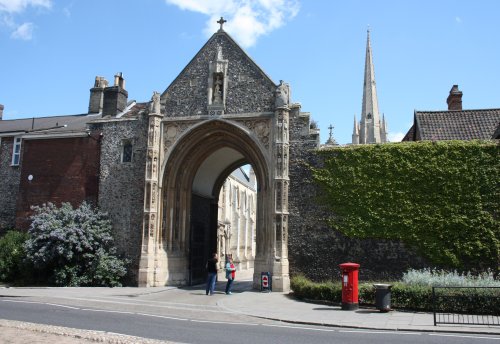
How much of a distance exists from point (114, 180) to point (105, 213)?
5.19 feet

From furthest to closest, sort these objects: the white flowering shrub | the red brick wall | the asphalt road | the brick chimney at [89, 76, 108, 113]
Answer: the brick chimney at [89, 76, 108, 113] < the red brick wall < the white flowering shrub < the asphalt road

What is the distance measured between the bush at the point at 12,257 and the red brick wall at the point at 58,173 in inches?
59.2

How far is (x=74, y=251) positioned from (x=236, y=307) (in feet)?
30.1

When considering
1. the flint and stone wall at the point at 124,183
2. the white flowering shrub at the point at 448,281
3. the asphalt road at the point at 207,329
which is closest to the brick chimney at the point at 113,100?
the flint and stone wall at the point at 124,183

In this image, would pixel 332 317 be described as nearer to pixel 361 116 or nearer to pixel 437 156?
pixel 437 156

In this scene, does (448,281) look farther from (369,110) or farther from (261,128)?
(369,110)

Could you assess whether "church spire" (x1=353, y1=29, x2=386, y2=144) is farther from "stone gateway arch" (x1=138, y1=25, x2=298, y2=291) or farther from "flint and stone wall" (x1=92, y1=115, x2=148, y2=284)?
"flint and stone wall" (x1=92, y1=115, x2=148, y2=284)

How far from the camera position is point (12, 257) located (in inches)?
850

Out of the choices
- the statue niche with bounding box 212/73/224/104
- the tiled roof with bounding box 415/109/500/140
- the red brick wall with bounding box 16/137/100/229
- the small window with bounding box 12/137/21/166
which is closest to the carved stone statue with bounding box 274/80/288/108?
the statue niche with bounding box 212/73/224/104

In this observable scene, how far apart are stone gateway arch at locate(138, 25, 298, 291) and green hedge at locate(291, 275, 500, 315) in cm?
396

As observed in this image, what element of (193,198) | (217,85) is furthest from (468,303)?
(193,198)

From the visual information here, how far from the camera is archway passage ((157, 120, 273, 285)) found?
20312 millimetres

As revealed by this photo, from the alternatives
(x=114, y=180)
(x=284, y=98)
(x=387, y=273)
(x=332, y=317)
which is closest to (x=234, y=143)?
(x=284, y=98)

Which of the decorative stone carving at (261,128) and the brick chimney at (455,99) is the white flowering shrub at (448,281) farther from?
the brick chimney at (455,99)
